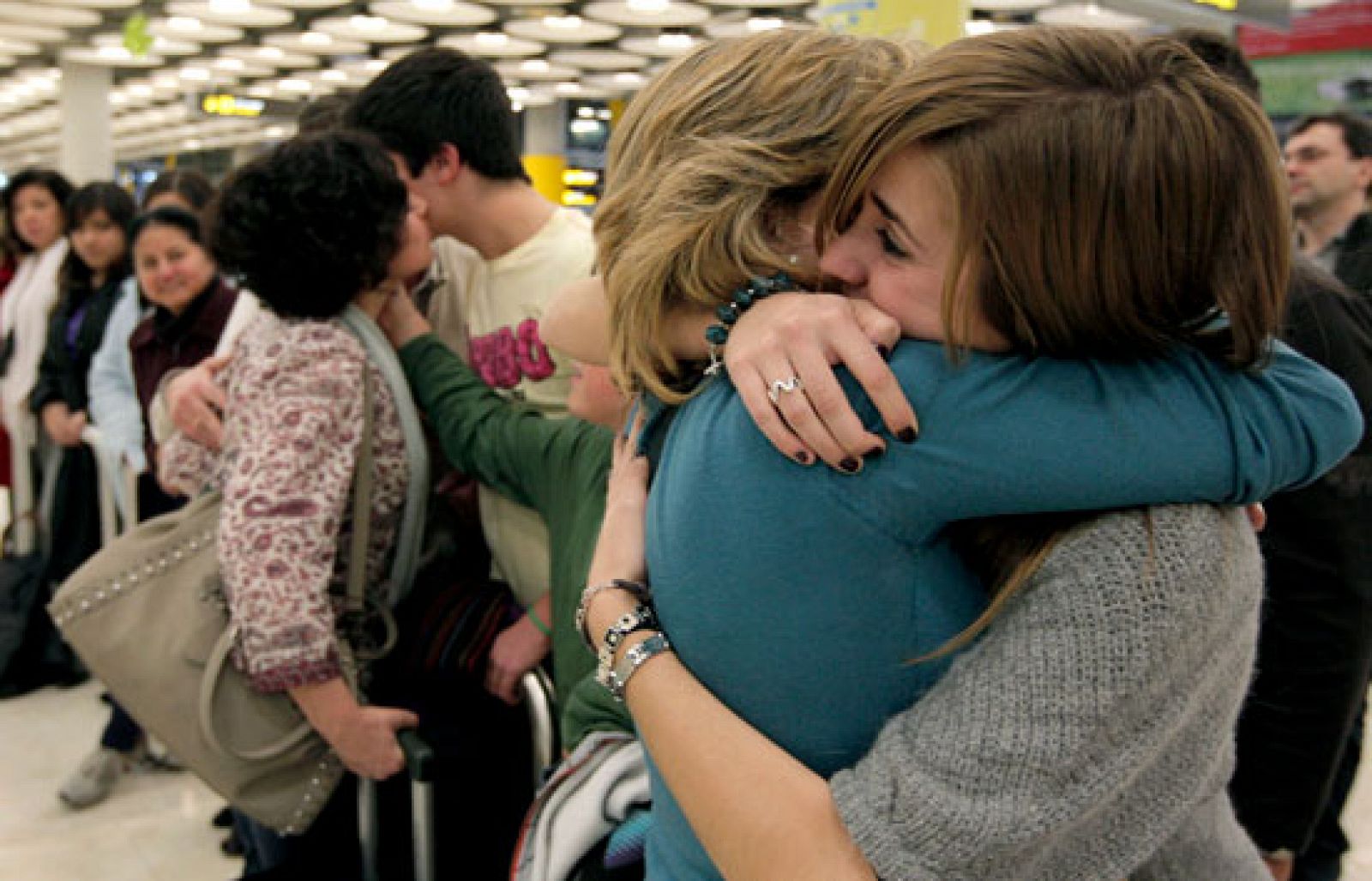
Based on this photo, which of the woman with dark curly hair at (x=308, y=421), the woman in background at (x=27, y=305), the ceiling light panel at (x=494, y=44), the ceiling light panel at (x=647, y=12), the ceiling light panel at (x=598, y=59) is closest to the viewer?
the woman with dark curly hair at (x=308, y=421)

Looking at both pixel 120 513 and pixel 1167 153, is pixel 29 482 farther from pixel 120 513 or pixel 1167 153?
pixel 1167 153

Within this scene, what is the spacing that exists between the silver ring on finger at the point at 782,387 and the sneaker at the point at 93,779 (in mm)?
3657

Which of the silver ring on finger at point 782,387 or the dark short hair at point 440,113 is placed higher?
the silver ring on finger at point 782,387

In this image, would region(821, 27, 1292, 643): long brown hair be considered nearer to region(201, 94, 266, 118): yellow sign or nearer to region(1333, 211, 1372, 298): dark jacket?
region(1333, 211, 1372, 298): dark jacket

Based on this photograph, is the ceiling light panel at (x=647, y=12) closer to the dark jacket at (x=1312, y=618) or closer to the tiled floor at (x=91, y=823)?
the tiled floor at (x=91, y=823)

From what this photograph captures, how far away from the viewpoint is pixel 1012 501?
0.82m

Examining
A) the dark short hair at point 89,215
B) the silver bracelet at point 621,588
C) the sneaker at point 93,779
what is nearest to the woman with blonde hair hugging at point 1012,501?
the silver bracelet at point 621,588

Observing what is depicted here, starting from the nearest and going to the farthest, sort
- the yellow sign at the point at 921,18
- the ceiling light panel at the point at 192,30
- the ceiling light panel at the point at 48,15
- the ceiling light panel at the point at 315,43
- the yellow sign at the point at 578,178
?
the yellow sign at the point at 921,18, the ceiling light panel at the point at 48,15, the ceiling light panel at the point at 192,30, the ceiling light panel at the point at 315,43, the yellow sign at the point at 578,178

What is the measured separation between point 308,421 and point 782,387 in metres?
1.19

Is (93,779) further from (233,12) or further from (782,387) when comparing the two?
(233,12)

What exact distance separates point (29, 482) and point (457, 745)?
349 cm

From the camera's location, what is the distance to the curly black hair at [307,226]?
1.90 m

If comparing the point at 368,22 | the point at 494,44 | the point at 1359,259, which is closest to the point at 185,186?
the point at 1359,259

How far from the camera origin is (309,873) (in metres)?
2.16
